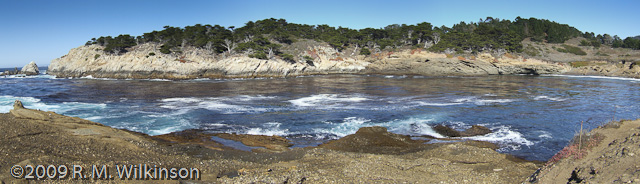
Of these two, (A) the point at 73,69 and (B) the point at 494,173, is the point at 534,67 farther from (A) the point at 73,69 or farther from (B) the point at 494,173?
(A) the point at 73,69

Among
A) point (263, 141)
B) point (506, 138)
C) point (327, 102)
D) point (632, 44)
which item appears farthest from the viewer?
point (632, 44)

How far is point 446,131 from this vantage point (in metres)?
15.8

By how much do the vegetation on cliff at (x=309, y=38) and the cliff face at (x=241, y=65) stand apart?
2.78 metres

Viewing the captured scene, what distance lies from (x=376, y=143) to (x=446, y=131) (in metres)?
4.52

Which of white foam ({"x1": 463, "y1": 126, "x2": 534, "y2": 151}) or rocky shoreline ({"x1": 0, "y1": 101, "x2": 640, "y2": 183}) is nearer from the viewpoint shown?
rocky shoreline ({"x1": 0, "y1": 101, "x2": 640, "y2": 183})

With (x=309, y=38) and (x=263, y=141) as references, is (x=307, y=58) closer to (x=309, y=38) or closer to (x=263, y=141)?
(x=309, y=38)

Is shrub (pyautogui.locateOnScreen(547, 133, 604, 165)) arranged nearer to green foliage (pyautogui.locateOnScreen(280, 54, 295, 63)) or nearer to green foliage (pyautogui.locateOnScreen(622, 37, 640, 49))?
green foliage (pyautogui.locateOnScreen(280, 54, 295, 63))

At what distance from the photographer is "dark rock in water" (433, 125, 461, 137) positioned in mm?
15341

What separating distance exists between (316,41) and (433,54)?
30.7 meters

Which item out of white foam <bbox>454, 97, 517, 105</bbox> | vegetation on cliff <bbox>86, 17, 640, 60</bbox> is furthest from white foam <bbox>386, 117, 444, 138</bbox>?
vegetation on cliff <bbox>86, 17, 640, 60</bbox>

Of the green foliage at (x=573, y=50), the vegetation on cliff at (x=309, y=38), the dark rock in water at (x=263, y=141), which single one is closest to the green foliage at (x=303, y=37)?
the vegetation on cliff at (x=309, y=38)

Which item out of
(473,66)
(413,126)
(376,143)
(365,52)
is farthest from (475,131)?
(365,52)

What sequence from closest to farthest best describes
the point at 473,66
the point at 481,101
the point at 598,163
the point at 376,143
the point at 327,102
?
the point at 598,163 → the point at 376,143 → the point at 481,101 → the point at 327,102 → the point at 473,66

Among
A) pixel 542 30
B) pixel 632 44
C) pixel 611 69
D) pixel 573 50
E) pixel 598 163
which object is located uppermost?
pixel 542 30
